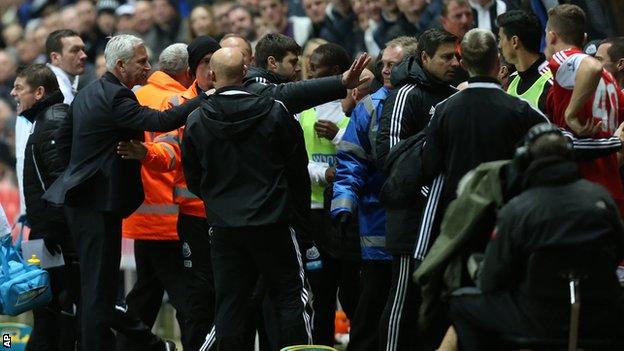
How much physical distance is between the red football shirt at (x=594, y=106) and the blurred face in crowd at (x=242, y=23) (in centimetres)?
700

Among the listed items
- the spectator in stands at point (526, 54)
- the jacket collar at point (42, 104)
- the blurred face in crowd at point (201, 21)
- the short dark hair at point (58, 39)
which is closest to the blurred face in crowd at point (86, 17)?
the blurred face in crowd at point (201, 21)

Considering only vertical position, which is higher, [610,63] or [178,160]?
[610,63]

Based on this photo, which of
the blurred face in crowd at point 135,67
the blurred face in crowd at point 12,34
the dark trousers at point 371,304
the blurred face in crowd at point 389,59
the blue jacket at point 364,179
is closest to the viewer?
the blue jacket at point 364,179

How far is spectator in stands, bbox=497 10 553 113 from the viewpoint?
10.8 m

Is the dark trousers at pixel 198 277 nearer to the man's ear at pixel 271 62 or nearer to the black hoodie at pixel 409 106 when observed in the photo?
the man's ear at pixel 271 62

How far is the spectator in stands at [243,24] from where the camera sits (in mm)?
17172

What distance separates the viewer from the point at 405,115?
10.6 m

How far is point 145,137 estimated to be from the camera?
12086 mm

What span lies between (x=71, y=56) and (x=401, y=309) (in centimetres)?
445

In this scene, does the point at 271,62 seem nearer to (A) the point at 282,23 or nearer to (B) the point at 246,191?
(B) the point at 246,191

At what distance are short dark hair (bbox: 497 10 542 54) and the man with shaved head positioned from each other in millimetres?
1587

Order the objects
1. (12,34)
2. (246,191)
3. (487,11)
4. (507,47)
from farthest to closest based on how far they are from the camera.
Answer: (12,34) < (487,11) < (507,47) < (246,191)

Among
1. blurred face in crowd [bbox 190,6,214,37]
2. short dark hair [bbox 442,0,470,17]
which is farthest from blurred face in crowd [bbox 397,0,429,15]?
blurred face in crowd [bbox 190,6,214,37]

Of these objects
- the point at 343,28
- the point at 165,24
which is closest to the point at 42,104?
the point at 343,28
